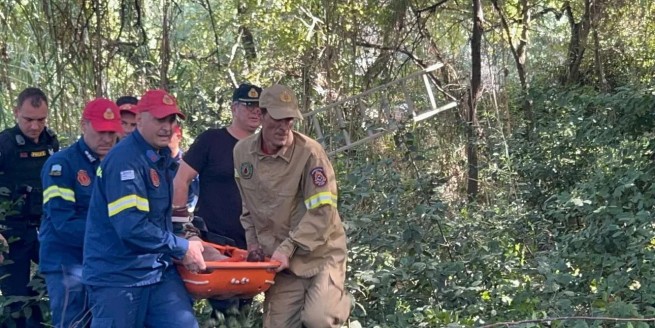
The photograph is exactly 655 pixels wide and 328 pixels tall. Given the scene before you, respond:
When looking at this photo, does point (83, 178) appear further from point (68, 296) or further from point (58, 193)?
point (68, 296)

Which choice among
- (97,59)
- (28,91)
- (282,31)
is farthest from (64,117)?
(282,31)

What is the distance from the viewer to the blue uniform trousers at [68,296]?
4.97 m

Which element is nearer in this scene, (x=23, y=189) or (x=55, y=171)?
(x=55, y=171)

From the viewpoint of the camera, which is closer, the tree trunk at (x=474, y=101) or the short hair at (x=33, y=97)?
the short hair at (x=33, y=97)

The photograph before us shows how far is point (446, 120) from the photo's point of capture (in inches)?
535

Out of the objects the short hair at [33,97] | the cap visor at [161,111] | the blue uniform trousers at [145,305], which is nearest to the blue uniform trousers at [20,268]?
the short hair at [33,97]

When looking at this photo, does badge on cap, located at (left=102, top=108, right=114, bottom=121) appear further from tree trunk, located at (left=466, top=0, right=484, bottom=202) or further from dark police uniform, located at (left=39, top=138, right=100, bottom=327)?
tree trunk, located at (left=466, top=0, right=484, bottom=202)

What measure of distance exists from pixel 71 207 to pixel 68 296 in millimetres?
476

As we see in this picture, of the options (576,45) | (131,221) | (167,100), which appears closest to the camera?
(131,221)

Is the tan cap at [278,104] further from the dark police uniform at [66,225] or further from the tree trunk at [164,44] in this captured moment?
the tree trunk at [164,44]

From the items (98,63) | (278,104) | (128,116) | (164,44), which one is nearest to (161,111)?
(278,104)

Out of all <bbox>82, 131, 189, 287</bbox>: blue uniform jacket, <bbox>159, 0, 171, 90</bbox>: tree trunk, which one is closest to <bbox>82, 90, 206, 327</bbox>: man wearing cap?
<bbox>82, 131, 189, 287</bbox>: blue uniform jacket

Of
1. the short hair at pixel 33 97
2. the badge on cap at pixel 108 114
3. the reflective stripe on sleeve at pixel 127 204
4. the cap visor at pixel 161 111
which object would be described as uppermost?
the short hair at pixel 33 97

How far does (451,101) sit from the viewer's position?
44.7 ft
